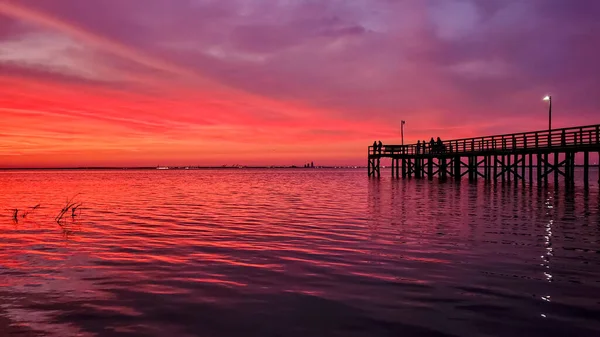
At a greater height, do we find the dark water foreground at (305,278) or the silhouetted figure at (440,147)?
the silhouetted figure at (440,147)

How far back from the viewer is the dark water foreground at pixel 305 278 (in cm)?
518

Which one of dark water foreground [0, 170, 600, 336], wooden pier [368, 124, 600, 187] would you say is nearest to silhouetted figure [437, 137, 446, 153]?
wooden pier [368, 124, 600, 187]

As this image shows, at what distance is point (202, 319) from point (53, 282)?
3294 millimetres

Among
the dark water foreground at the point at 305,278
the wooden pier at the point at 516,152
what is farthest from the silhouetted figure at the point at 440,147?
the dark water foreground at the point at 305,278

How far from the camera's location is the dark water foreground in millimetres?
5184

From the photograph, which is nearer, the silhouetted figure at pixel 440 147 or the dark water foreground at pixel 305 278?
the dark water foreground at pixel 305 278

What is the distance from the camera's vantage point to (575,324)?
504 cm

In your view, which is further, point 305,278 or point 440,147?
point 440,147

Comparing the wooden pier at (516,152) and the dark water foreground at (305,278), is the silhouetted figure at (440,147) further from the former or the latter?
the dark water foreground at (305,278)

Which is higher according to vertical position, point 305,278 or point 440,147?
point 440,147

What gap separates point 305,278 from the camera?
7324 mm

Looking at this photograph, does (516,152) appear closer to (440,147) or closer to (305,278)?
(440,147)

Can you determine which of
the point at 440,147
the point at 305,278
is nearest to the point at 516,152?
the point at 440,147

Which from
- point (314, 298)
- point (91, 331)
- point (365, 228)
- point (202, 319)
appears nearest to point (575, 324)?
point (314, 298)
